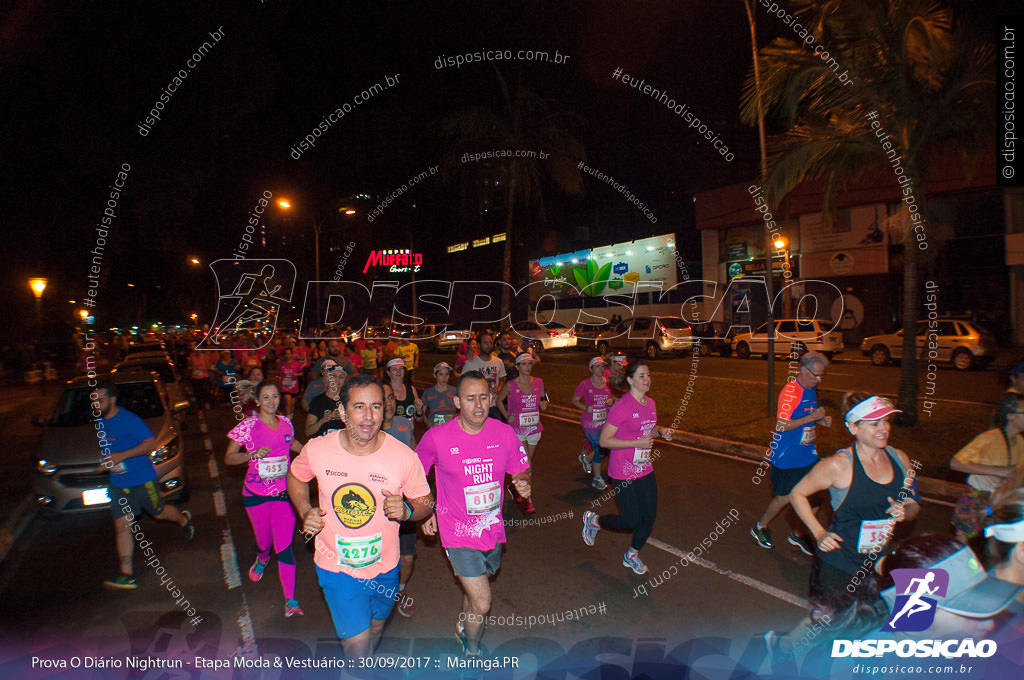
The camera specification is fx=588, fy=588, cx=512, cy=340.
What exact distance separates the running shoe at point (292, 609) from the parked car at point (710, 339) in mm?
24108

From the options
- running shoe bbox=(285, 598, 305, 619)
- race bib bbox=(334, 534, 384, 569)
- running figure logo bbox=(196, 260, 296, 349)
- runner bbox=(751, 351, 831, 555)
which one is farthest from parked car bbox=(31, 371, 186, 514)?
running figure logo bbox=(196, 260, 296, 349)

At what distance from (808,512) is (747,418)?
9112 mm

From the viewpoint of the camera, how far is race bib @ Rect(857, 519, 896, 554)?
10.3 ft

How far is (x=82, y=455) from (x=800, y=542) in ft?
25.4

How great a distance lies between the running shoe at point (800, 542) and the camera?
17.9ft

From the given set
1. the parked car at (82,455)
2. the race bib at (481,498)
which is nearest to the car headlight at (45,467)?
the parked car at (82,455)

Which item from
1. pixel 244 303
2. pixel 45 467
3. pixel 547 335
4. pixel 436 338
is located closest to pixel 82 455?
pixel 45 467

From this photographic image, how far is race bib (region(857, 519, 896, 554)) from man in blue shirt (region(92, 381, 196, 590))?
5.48 metres

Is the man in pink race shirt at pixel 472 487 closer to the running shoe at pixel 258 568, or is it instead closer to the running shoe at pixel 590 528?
the running shoe at pixel 590 528

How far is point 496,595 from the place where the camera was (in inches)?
191

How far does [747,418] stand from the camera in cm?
1166

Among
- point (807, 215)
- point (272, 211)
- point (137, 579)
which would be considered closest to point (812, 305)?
point (807, 215)

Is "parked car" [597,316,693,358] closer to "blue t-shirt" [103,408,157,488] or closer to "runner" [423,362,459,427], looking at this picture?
"runner" [423,362,459,427]

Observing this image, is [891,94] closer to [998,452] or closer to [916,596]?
[998,452]
